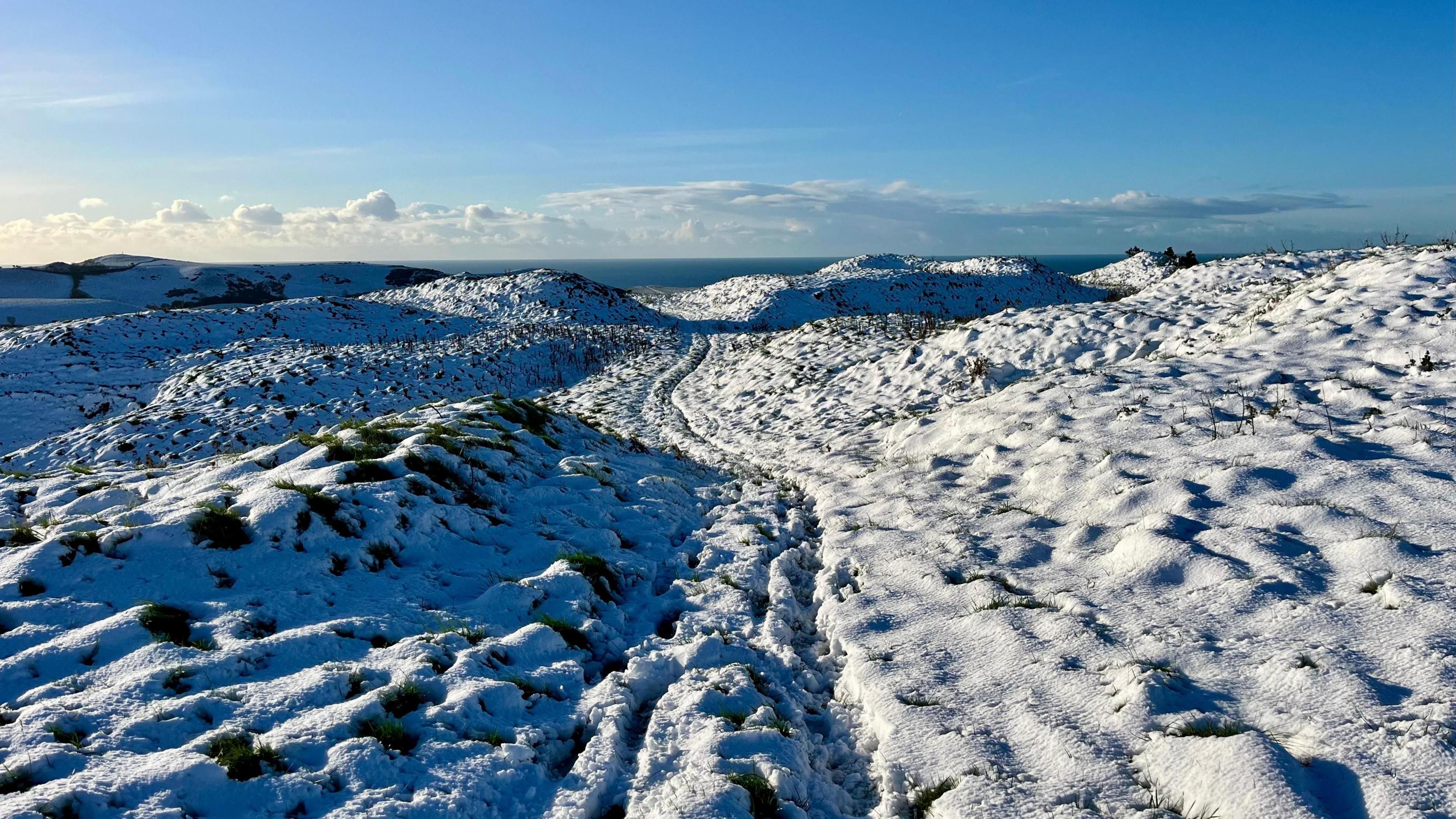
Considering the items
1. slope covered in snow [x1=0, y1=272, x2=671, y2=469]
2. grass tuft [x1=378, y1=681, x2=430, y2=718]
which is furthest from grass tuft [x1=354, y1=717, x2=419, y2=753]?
slope covered in snow [x1=0, y1=272, x2=671, y2=469]

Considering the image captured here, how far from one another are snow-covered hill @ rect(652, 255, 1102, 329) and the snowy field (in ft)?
94.0

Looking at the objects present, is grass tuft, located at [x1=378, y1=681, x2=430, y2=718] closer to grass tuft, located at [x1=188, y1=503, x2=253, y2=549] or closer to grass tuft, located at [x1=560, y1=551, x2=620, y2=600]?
grass tuft, located at [x1=560, y1=551, x2=620, y2=600]

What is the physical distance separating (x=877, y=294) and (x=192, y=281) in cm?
5805

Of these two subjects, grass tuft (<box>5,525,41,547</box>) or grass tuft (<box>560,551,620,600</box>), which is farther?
grass tuft (<box>560,551,620,600</box>)

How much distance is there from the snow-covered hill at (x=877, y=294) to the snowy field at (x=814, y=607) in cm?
2865

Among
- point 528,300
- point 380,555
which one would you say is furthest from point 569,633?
point 528,300

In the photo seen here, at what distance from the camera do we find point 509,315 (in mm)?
42875

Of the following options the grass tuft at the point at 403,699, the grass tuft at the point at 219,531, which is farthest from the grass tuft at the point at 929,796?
the grass tuft at the point at 219,531

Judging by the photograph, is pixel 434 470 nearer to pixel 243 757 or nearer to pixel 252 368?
pixel 243 757

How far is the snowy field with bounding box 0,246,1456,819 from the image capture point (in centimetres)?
425

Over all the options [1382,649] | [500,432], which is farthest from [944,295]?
[1382,649]

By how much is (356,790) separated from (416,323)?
37.7 meters

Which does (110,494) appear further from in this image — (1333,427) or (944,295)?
(944,295)

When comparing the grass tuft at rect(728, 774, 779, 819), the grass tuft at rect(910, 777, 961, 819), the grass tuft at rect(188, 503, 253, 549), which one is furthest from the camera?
the grass tuft at rect(188, 503, 253, 549)
